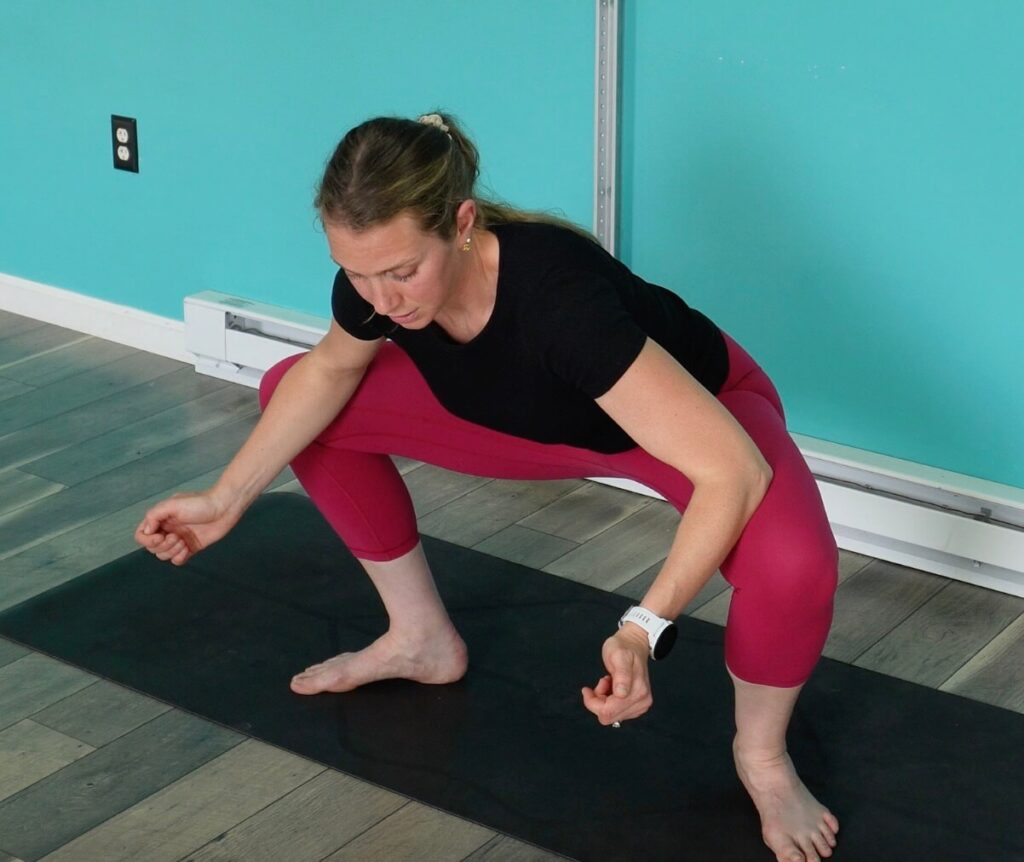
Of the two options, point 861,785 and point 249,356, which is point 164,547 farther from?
point 249,356

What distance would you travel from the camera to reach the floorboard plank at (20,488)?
8.74 ft

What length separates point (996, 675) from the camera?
211 cm

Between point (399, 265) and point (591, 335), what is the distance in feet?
0.69

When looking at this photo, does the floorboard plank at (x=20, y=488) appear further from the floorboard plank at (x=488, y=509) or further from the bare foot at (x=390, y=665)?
the bare foot at (x=390, y=665)

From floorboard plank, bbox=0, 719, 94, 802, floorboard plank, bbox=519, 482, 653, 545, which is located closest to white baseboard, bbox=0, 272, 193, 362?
floorboard plank, bbox=519, 482, 653, 545

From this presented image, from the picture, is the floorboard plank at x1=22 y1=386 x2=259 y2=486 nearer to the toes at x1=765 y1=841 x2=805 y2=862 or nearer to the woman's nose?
the woman's nose

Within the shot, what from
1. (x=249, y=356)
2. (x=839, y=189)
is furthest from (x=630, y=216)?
(x=249, y=356)

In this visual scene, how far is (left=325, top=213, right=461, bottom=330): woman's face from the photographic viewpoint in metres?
1.53

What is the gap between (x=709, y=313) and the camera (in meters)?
2.56

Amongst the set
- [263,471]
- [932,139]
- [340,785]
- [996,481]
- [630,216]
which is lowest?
[340,785]

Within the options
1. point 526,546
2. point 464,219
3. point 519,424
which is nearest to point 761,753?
point 519,424

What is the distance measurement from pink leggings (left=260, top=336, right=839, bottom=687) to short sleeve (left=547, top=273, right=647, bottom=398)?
228 mm

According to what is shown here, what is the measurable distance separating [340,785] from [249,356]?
146 cm

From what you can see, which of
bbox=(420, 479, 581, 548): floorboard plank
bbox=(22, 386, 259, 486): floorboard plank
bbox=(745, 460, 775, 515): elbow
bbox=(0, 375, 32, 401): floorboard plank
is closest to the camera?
bbox=(745, 460, 775, 515): elbow
